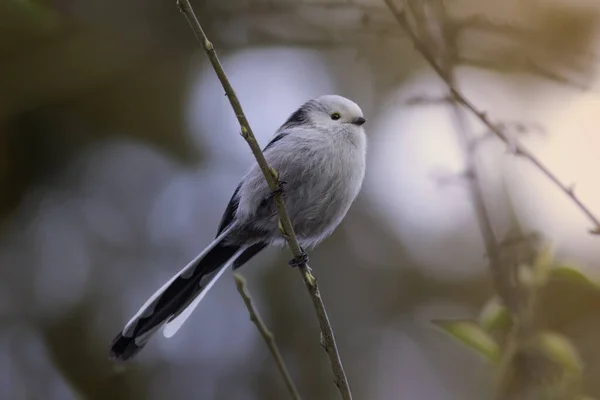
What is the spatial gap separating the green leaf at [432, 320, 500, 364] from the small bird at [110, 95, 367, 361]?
1.14 metres

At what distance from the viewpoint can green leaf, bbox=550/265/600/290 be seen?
1.31 m

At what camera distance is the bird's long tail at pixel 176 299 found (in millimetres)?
2299

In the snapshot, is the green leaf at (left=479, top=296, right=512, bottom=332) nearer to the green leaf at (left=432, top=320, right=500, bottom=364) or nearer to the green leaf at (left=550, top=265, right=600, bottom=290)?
the green leaf at (left=432, top=320, right=500, bottom=364)

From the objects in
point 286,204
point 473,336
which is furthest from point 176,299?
point 473,336

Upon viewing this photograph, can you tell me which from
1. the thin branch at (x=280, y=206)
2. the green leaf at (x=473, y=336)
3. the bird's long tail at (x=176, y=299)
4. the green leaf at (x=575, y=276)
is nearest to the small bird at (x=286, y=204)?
the bird's long tail at (x=176, y=299)

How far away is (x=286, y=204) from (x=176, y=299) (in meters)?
0.55

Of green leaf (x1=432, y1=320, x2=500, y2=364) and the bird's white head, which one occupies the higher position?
the bird's white head

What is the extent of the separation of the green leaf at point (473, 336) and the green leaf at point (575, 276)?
0.69 feet

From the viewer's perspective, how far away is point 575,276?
4.37 ft

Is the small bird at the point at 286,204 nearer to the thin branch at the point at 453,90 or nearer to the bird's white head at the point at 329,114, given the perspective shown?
the bird's white head at the point at 329,114

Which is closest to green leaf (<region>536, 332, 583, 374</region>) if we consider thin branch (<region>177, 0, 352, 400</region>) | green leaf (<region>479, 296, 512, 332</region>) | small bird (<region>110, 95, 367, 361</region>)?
green leaf (<region>479, 296, 512, 332</region>)

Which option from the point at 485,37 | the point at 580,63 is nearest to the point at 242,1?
the point at 485,37

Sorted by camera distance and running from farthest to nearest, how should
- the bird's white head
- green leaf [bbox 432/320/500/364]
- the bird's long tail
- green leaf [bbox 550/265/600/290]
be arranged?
1. the bird's white head
2. the bird's long tail
3. green leaf [bbox 432/320/500/364]
4. green leaf [bbox 550/265/600/290]

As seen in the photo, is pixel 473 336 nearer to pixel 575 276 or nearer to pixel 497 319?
pixel 497 319
